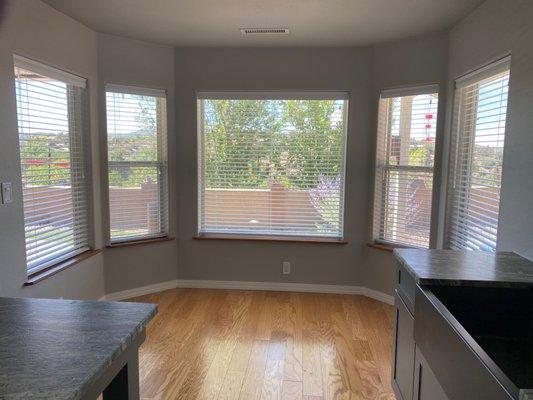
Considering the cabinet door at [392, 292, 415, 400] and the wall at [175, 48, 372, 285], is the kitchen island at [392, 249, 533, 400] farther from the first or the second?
the wall at [175, 48, 372, 285]

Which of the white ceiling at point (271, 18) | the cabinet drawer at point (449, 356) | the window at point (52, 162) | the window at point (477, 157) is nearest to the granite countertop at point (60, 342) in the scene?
the cabinet drawer at point (449, 356)

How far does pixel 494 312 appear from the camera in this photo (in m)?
1.70

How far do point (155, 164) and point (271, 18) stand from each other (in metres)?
1.75

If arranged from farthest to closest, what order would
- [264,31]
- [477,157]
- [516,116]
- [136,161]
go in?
[136,161] < [264,31] < [477,157] < [516,116]

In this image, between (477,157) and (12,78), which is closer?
(12,78)

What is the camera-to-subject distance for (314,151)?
381 cm

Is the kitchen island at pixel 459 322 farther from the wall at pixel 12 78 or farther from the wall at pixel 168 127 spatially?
the wall at pixel 168 127

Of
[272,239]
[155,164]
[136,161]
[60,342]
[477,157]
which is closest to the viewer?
[60,342]

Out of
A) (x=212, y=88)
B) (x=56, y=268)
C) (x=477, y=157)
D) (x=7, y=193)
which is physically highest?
(x=212, y=88)

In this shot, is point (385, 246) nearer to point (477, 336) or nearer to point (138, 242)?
point (477, 336)

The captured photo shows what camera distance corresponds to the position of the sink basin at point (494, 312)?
165cm

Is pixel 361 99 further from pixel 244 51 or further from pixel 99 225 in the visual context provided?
pixel 99 225

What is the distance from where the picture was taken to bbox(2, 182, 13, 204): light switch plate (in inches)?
92.3

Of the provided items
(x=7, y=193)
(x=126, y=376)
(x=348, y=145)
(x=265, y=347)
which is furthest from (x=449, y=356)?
(x=348, y=145)
